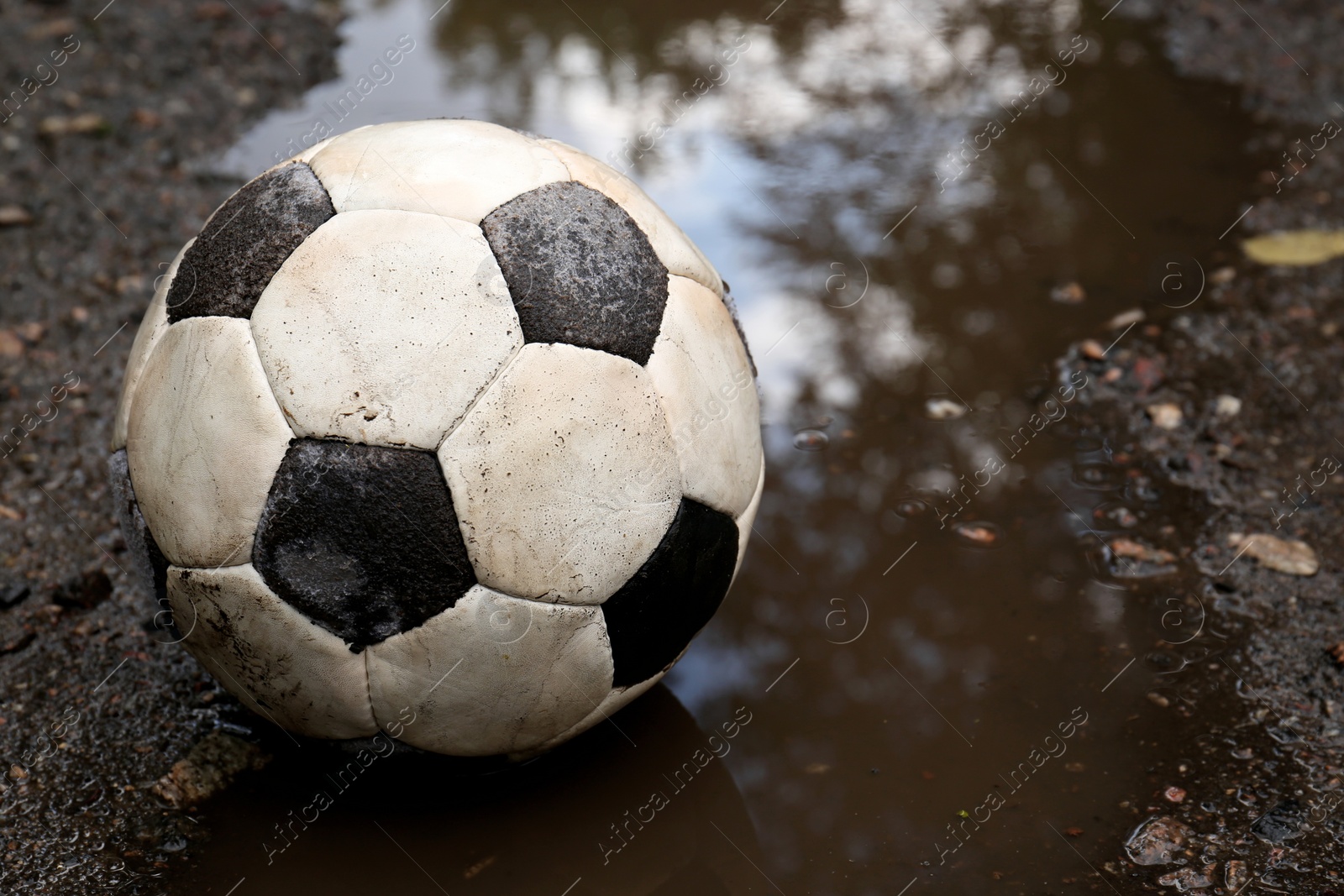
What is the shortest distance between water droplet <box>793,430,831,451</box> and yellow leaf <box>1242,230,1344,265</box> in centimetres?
195

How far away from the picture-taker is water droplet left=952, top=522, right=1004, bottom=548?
332cm

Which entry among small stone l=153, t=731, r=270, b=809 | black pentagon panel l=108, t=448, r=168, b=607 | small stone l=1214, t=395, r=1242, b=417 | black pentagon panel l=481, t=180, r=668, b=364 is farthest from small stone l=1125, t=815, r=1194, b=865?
black pentagon panel l=108, t=448, r=168, b=607

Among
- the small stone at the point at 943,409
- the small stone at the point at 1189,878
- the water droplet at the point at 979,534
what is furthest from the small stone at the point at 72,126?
the small stone at the point at 1189,878

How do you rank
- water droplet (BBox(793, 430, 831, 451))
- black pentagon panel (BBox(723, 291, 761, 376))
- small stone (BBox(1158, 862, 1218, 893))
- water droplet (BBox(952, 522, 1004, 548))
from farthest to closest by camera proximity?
1. water droplet (BBox(793, 430, 831, 451))
2. water droplet (BBox(952, 522, 1004, 548))
3. black pentagon panel (BBox(723, 291, 761, 376))
4. small stone (BBox(1158, 862, 1218, 893))

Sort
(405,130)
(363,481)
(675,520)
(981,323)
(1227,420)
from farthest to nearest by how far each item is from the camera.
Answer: (981,323), (1227,420), (405,130), (675,520), (363,481)

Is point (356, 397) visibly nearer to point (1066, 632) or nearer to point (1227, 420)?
point (1066, 632)

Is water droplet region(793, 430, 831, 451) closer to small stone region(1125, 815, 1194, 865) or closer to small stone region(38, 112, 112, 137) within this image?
small stone region(1125, 815, 1194, 865)

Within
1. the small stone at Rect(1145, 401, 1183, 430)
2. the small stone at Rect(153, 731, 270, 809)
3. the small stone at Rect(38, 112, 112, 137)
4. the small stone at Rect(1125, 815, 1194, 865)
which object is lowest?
the small stone at Rect(1145, 401, 1183, 430)

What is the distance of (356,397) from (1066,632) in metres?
1.94

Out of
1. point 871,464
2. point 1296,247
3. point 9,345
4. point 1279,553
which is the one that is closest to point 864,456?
point 871,464

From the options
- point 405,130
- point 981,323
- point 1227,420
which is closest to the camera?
point 405,130

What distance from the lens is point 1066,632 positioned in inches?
120

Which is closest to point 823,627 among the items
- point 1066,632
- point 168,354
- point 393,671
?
point 1066,632

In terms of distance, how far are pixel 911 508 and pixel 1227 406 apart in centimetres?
117
